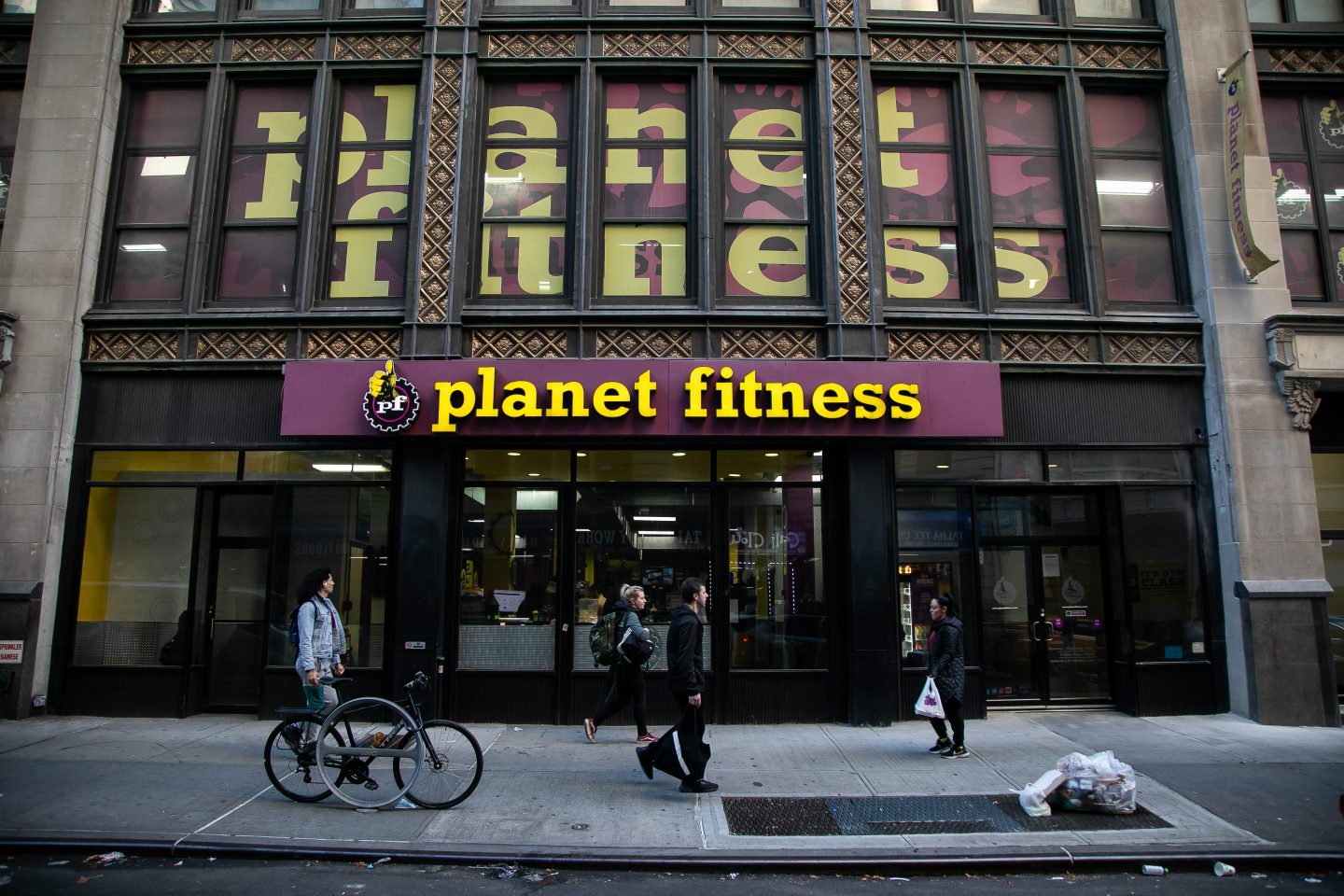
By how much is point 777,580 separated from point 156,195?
1039 centimetres

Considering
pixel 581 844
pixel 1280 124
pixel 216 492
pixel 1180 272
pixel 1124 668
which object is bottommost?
pixel 581 844

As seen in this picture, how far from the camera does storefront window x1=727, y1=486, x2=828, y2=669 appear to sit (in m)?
10.7

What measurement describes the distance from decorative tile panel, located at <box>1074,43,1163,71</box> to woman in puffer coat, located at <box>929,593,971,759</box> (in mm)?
8472

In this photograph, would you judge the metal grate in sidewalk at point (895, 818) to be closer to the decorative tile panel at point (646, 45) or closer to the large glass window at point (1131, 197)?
the large glass window at point (1131, 197)

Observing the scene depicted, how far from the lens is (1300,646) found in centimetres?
1036

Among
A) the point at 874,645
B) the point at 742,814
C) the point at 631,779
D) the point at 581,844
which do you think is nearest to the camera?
the point at 581,844

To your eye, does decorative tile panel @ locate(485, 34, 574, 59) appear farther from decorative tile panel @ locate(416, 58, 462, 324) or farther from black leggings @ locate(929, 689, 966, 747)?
black leggings @ locate(929, 689, 966, 747)

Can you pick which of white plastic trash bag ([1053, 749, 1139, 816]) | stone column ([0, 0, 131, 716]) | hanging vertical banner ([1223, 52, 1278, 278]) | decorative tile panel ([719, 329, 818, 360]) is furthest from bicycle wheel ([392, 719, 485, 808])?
hanging vertical banner ([1223, 52, 1278, 278])

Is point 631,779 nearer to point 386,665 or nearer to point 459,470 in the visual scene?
point 386,665

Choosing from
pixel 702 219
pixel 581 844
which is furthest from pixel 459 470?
pixel 581 844

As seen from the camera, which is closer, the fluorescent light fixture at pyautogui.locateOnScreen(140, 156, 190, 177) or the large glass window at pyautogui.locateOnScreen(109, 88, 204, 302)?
the large glass window at pyautogui.locateOnScreen(109, 88, 204, 302)

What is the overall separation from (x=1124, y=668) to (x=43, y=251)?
15.5 metres

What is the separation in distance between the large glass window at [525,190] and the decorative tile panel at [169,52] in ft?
13.8

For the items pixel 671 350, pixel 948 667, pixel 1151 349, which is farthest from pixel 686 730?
pixel 1151 349
